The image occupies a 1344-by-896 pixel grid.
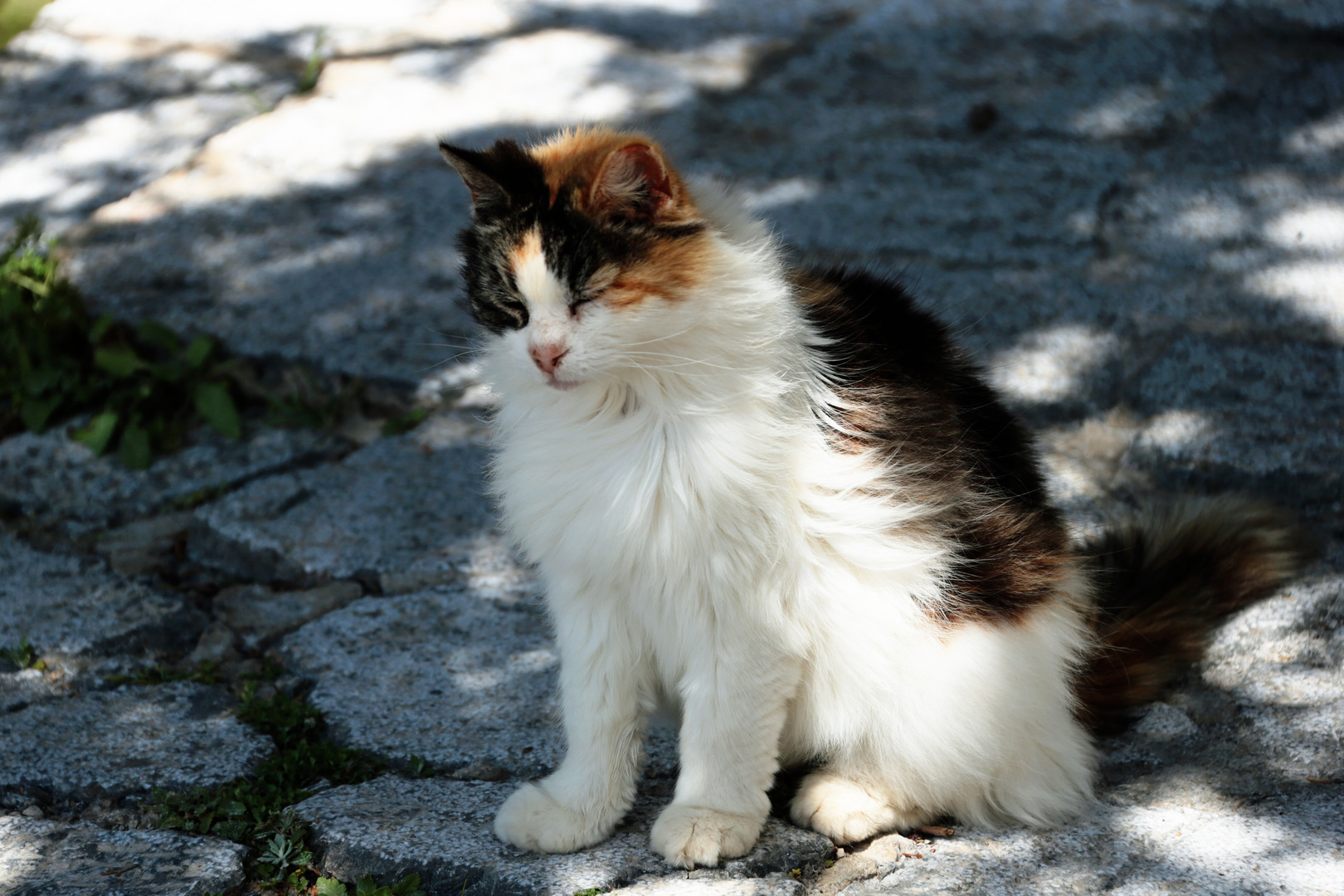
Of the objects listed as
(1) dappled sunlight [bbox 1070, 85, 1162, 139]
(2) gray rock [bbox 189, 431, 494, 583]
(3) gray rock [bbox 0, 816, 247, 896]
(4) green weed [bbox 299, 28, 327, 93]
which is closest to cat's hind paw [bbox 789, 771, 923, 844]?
(3) gray rock [bbox 0, 816, 247, 896]

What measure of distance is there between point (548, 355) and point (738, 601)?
56 centimetres

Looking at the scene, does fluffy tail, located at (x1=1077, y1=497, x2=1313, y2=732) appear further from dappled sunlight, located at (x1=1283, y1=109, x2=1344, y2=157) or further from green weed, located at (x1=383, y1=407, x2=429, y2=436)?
green weed, located at (x1=383, y1=407, x2=429, y2=436)

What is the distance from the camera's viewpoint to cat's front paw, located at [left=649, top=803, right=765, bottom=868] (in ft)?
6.80

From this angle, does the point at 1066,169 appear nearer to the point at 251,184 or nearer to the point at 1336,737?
the point at 1336,737

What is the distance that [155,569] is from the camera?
3.35 metres

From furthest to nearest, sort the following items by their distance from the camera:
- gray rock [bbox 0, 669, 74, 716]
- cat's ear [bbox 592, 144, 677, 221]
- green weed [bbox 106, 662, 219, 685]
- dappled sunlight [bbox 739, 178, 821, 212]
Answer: dappled sunlight [bbox 739, 178, 821, 212] < green weed [bbox 106, 662, 219, 685] < gray rock [bbox 0, 669, 74, 716] < cat's ear [bbox 592, 144, 677, 221]

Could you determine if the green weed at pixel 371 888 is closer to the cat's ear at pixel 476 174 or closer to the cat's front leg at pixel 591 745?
the cat's front leg at pixel 591 745

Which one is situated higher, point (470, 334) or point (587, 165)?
point (587, 165)

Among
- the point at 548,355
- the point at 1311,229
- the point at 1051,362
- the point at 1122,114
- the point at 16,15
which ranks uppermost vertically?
the point at 16,15

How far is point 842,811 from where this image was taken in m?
2.22

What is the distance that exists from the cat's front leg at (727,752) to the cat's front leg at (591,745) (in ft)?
0.43

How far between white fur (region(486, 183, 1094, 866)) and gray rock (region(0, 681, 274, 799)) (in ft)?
2.44

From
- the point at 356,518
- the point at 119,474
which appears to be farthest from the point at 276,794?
the point at 119,474

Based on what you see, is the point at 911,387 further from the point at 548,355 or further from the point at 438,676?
the point at 438,676
